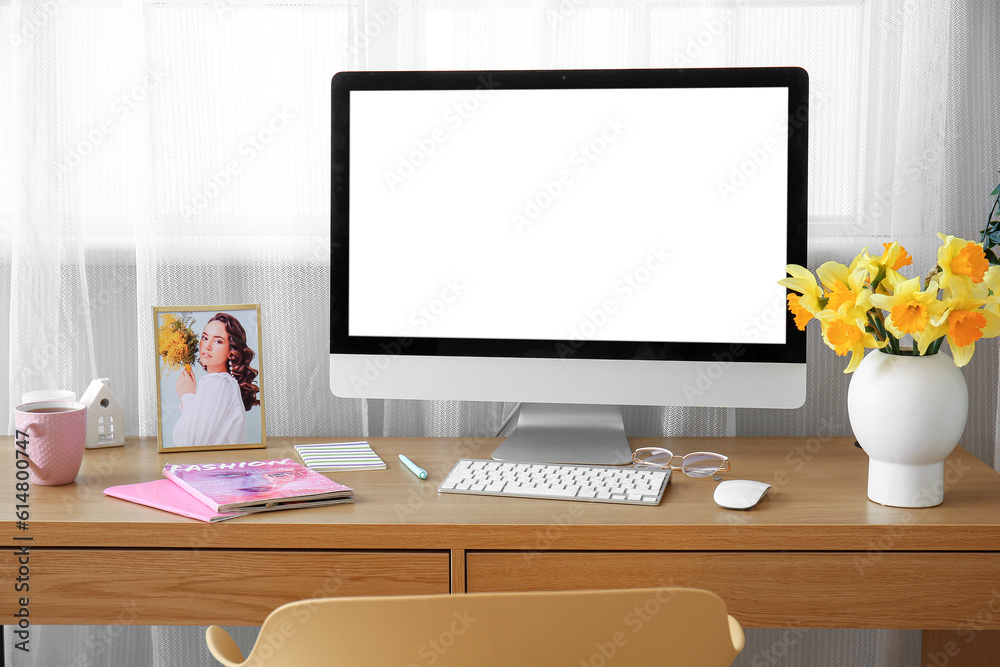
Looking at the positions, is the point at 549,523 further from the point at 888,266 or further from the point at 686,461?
the point at 888,266

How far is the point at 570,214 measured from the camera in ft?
→ 3.99

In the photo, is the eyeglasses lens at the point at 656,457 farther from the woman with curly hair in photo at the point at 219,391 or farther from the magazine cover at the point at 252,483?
the woman with curly hair in photo at the point at 219,391

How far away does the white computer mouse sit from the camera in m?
0.99

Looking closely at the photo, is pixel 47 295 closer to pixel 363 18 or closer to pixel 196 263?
pixel 196 263

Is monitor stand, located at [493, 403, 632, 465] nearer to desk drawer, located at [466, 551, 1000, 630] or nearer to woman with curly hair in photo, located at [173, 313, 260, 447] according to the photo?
desk drawer, located at [466, 551, 1000, 630]

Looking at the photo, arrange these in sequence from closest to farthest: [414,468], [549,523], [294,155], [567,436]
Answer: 1. [549,523]
2. [414,468]
3. [567,436]
4. [294,155]

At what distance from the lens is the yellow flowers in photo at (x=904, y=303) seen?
3.10 ft

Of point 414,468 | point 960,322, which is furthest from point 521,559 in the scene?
point 960,322

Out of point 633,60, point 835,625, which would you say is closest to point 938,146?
point 633,60

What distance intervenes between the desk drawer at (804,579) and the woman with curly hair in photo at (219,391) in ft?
1.81

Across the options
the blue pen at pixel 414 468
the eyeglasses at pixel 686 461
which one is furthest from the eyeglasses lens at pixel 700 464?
the blue pen at pixel 414 468

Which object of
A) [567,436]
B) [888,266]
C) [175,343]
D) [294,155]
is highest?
[294,155]

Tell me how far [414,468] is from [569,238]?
1.36 feet

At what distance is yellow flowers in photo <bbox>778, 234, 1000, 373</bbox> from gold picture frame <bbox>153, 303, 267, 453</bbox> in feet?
2.80
